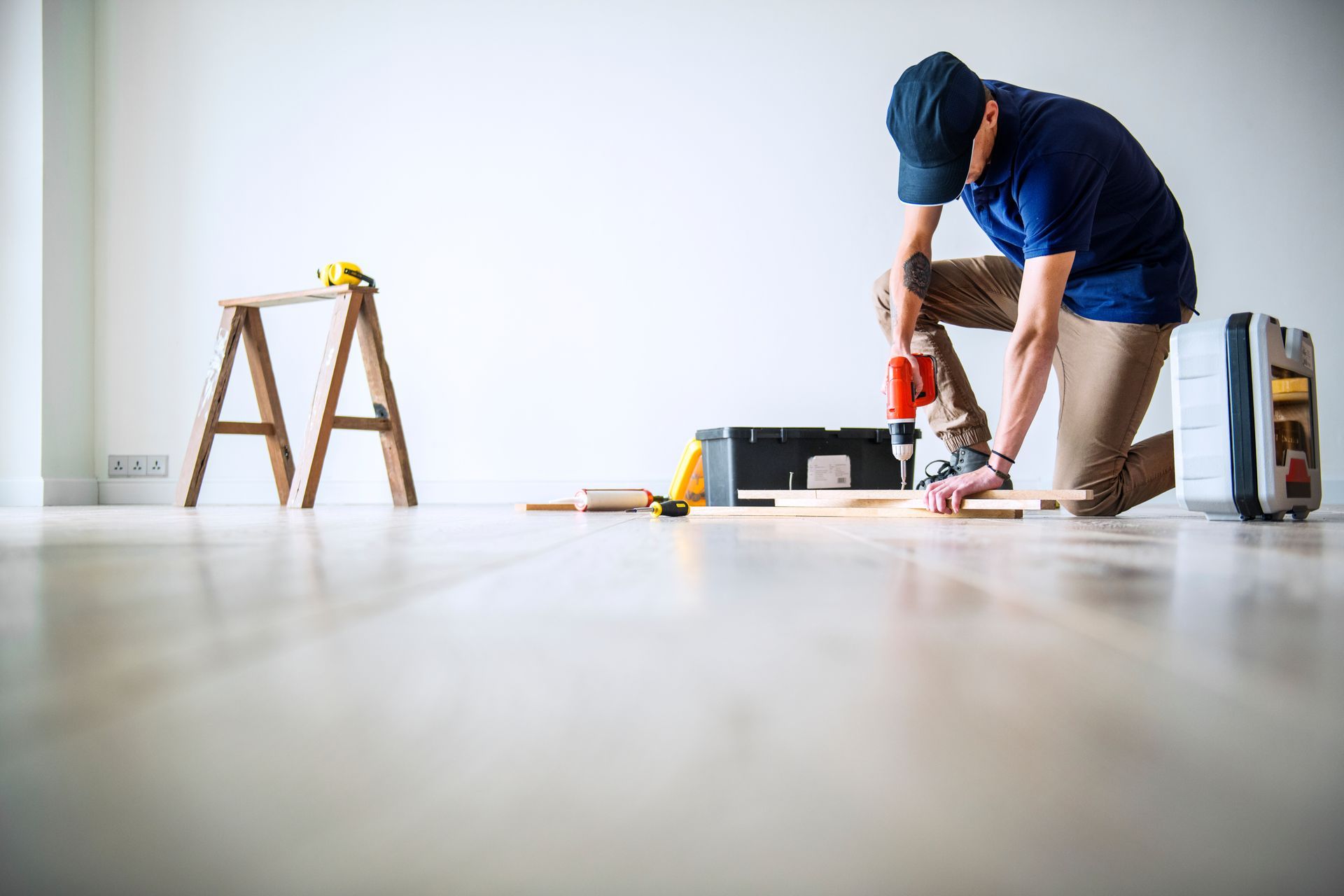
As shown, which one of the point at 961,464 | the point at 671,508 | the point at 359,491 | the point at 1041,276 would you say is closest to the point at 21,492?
the point at 359,491

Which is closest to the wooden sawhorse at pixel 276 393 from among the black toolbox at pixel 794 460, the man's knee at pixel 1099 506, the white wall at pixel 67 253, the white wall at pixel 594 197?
the white wall at pixel 594 197

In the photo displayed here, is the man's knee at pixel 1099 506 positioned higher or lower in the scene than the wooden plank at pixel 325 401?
lower

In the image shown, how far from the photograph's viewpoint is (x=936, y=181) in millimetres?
1763

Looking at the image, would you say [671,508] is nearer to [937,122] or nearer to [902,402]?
[902,402]

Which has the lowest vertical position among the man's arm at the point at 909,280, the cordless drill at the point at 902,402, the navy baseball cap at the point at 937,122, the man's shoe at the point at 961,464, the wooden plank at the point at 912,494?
the wooden plank at the point at 912,494

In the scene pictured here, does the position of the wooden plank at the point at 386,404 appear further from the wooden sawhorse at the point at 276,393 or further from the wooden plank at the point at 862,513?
the wooden plank at the point at 862,513

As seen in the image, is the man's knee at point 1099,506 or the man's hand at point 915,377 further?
the man's knee at point 1099,506

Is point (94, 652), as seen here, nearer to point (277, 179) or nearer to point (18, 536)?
point (18, 536)

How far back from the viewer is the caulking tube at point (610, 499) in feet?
7.00

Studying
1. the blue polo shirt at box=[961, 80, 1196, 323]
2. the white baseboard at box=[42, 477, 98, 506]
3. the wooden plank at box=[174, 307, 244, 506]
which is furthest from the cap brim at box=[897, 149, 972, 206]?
the white baseboard at box=[42, 477, 98, 506]

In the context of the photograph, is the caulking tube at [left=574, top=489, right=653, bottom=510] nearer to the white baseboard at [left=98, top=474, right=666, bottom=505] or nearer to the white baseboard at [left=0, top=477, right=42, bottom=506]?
the white baseboard at [left=98, top=474, right=666, bottom=505]

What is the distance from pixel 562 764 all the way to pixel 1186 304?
95.4 inches

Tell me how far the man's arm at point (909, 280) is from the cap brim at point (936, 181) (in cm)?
24

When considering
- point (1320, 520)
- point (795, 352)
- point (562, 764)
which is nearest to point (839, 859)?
point (562, 764)
